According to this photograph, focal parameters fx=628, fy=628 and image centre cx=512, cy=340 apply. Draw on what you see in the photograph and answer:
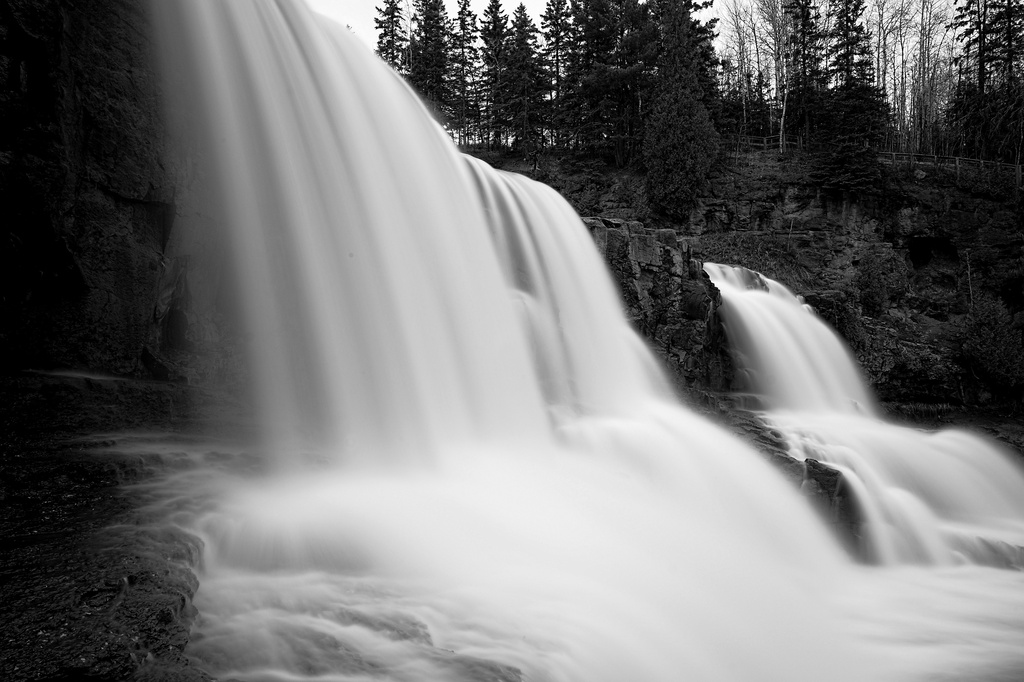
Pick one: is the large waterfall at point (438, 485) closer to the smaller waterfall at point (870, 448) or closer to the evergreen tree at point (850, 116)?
the smaller waterfall at point (870, 448)

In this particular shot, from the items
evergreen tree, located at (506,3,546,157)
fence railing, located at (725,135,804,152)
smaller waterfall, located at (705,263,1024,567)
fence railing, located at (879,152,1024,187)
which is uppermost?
evergreen tree, located at (506,3,546,157)

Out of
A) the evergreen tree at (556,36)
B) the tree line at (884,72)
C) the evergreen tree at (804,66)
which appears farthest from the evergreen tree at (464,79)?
the evergreen tree at (804,66)

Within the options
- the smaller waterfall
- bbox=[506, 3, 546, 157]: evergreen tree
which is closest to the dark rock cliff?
the smaller waterfall

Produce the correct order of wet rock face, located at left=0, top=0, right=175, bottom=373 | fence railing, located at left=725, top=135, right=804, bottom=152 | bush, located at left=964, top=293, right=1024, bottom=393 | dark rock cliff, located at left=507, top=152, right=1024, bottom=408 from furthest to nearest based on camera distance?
fence railing, located at left=725, top=135, right=804, bottom=152, dark rock cliff, located at left=507, top=152, right=1024, bottom=408, bush, located at left=964, top=293, right=1024, bottom=393, wet rock face, located at left=0, top=0, right=175, bottom=373

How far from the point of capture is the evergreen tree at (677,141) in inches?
1013

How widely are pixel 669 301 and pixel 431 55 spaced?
30186mm

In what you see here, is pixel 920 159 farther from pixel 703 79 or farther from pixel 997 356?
pixel 997 356

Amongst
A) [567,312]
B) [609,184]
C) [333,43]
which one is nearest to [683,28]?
[609,184]

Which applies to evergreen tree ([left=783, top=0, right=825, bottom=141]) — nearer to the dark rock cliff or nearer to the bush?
the dark rock cliff

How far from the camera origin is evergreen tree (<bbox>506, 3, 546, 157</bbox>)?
32031mm

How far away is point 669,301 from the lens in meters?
12.5

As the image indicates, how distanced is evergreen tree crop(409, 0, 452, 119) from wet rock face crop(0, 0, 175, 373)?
31.9 m

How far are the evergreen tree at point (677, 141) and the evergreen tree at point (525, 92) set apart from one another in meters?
6.96

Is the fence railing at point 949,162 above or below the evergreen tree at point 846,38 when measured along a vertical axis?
below
